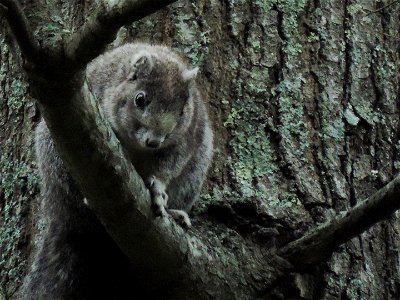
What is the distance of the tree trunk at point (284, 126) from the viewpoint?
335 centimetres

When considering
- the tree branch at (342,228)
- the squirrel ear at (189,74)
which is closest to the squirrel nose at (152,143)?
the squirrel ear at (189,74)

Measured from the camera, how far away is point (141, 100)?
3666mm

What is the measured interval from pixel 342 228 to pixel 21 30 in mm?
1390

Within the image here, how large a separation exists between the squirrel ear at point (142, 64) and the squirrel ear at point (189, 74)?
0.18 metres

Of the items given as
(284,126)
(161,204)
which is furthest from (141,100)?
(161,204)

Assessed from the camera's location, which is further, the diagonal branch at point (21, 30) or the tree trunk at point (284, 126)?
the tree trunk at point (284, 126)

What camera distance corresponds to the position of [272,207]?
3.35m

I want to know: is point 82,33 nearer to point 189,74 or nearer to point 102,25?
point 102,25

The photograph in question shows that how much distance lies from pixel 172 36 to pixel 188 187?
0.72m

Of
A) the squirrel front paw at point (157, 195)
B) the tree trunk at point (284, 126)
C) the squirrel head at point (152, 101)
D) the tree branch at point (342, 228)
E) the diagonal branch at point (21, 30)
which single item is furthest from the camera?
the squirrel head at point (152, 101)

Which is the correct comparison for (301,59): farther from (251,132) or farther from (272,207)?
(272,207)

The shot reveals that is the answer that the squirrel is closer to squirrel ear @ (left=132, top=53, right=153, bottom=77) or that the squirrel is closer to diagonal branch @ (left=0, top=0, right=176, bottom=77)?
squirrel ear @ (left=132, top=53, right=153, bottom=77)

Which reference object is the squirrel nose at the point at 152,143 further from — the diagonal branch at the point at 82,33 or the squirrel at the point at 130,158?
the diagonal branch at the point at 82,33

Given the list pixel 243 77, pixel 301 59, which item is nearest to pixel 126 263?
pixel 243 77
